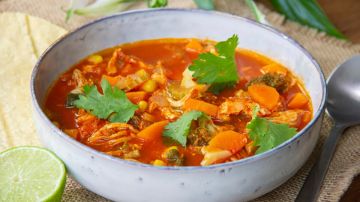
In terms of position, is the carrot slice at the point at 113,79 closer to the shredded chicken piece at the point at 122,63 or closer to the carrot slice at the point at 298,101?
the shredded chicken piece at the point at 122,63

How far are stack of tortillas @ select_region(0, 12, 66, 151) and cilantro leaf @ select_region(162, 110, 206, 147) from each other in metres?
0.91

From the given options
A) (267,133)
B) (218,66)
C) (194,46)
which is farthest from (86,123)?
(194,46)

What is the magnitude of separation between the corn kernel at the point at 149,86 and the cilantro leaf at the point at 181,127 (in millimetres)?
441

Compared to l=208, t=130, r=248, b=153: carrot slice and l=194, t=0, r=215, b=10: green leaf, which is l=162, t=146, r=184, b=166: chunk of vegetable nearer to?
l=208, t=130, r=248, b=153: carrot slice

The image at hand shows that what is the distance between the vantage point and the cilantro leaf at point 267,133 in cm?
283

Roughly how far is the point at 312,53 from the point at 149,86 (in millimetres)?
1505

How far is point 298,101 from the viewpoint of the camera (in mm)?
3381

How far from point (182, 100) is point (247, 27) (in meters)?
0.88

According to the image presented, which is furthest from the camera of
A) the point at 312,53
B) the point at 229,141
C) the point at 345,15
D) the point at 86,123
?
the point at 345,15

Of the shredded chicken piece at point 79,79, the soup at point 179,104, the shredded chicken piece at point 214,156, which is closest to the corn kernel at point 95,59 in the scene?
the soup at point 179,104

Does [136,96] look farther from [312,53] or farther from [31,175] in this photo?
[312,53]

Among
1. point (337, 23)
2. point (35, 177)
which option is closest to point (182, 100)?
point (35, 177)

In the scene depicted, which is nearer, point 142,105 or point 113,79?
point 142,105

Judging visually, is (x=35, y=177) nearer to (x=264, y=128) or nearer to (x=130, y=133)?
(x=130, y=133)
